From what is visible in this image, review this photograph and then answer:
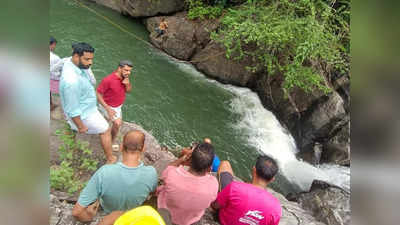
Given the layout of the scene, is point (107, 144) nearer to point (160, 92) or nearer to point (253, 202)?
point (253, 202)

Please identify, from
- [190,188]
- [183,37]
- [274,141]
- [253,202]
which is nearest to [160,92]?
[183,37]

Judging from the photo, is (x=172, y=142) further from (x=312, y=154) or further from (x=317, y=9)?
(x=317, y=9)

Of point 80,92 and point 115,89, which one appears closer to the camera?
point 80,92

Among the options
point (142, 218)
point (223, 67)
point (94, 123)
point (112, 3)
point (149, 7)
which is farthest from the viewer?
point (112, 3)

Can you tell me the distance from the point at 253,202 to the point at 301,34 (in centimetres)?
373

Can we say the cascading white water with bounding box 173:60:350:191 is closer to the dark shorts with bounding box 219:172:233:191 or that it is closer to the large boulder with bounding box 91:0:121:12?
the dark shorts with bounding box 219:172:233:191

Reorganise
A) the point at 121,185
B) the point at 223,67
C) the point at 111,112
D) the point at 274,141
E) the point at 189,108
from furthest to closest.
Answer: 1. the point at 223,67
2. the point at 189,108
3. the point at 274,141
4. the point at 111,112
5. the point at 121,185

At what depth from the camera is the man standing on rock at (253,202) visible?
2039 mm

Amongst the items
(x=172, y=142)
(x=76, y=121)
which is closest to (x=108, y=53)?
(x=172, y=142)

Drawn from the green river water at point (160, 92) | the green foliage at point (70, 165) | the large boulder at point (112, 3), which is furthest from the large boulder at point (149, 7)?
the green foliage at point (70, 165)

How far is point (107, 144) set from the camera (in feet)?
9.56

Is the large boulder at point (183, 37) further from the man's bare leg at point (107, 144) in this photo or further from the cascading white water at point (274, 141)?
the man's bare leg at point (107, 144)

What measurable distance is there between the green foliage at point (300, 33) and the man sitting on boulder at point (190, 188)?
2.97 m

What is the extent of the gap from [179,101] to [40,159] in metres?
5.04
